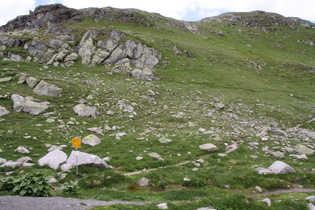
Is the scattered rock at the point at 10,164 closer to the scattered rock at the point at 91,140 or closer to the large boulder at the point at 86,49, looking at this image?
the scattered rock at the point at 91,140

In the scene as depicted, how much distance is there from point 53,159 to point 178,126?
17352 mm

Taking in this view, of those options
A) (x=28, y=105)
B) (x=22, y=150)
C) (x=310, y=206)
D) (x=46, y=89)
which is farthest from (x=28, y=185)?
(x=46, y=89)

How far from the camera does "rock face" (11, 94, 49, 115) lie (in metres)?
27.5

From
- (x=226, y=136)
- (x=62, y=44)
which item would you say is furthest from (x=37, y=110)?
(x=62, y=44)

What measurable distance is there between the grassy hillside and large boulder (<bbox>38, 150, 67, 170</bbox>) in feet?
3.30

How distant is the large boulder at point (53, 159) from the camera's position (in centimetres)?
1699

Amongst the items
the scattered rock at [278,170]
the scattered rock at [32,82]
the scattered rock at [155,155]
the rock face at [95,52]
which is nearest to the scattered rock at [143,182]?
the scattered rock at [155,155]

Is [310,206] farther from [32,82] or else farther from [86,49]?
[86,49]

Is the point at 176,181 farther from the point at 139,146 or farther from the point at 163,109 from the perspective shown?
the point at 163,109

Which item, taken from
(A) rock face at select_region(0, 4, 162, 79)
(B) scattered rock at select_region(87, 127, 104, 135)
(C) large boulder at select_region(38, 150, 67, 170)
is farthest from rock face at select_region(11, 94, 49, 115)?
(A) rock face at select_region(0, 4, 162, 79)

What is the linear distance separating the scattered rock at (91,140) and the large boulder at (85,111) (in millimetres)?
7024

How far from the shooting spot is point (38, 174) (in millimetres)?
12359

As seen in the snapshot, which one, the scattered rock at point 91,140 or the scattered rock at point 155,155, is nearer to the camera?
the scattered rock at point 155,155

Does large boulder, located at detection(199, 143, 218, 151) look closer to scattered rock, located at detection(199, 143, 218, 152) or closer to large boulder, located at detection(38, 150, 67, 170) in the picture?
scattered rock, located at detection(199, 143, 218, 152)
